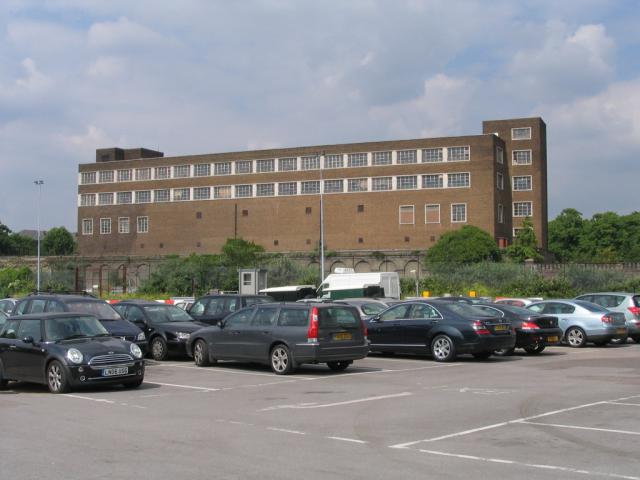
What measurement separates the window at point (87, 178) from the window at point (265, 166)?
2609 cm

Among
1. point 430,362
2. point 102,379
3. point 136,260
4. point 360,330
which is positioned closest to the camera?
point 102,379

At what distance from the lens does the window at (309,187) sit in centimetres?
9906

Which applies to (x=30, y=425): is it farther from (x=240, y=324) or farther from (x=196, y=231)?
(x=196, y=231)

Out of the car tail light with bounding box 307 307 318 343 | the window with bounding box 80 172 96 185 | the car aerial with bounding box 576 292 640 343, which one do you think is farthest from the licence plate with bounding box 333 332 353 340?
the window with bounding box 80 172 96 185

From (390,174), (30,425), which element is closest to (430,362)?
(30,425)

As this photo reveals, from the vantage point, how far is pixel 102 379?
15.1 metres

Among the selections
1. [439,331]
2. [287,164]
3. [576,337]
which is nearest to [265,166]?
[287,164]

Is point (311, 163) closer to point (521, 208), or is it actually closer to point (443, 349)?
point (521, 208)

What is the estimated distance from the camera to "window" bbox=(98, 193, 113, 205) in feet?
368

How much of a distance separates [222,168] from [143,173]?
491 inches

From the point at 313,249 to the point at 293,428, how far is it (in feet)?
A: 283

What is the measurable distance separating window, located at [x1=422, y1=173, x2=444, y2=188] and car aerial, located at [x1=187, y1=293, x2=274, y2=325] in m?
69.3

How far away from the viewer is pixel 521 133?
100m

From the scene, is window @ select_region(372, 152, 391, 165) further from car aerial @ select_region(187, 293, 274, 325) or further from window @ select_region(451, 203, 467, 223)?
car aerial @ select_region(187, 293, 274, 325)
